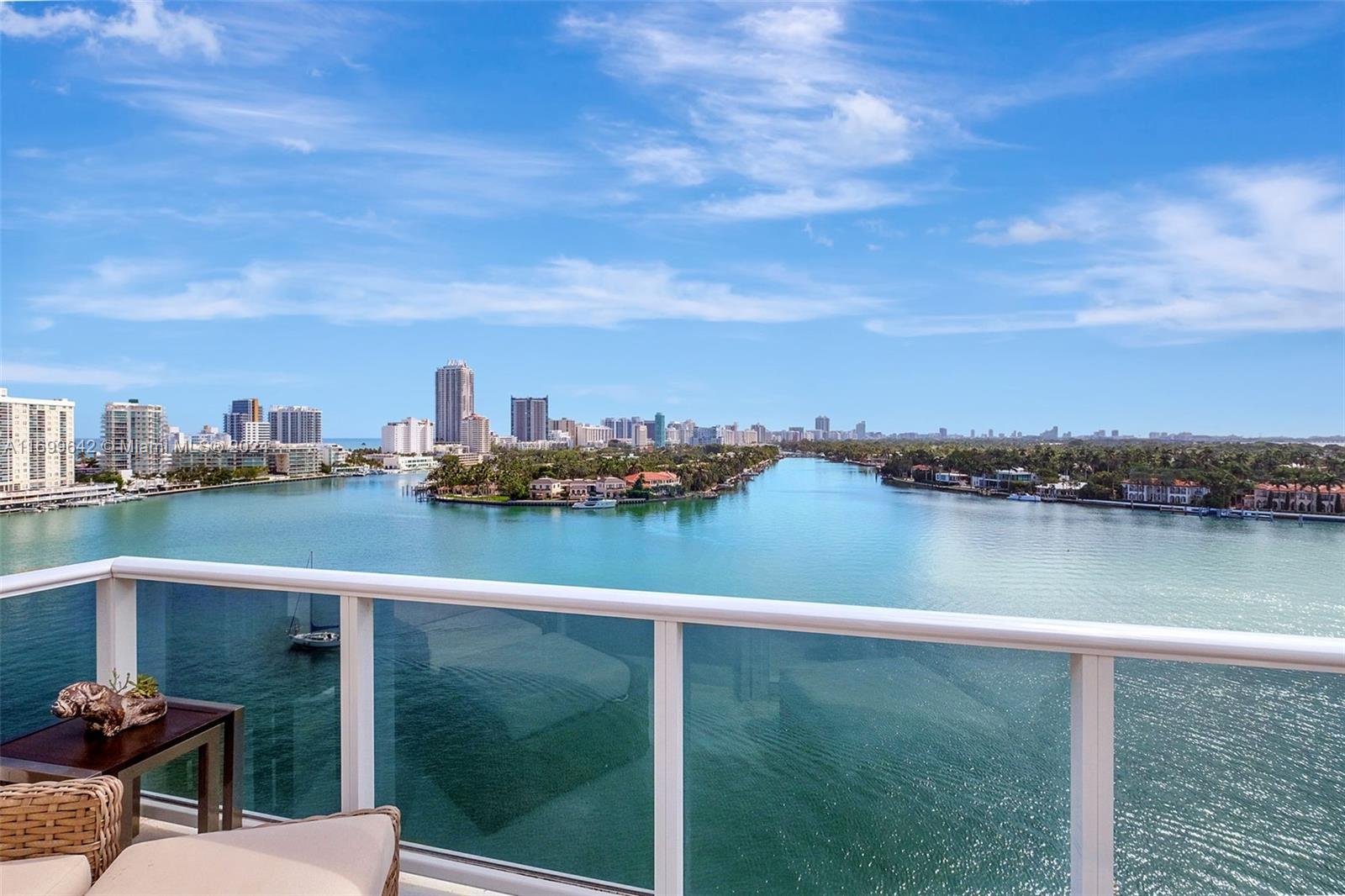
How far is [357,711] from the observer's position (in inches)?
76.7

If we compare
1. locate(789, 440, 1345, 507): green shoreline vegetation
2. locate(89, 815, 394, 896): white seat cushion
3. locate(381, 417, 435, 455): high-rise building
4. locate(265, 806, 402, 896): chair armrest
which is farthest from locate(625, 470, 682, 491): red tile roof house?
locate(89, 815, 394, 896): white seat cushion

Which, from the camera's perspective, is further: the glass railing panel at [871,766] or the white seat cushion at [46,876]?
the glass railing panel at [871,766]

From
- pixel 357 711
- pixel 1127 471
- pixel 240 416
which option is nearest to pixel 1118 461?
pixel 1127 471

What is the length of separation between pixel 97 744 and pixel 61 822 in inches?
14.5

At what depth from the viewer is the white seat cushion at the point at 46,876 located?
126 centimetres

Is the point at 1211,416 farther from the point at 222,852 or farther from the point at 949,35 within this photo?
the point at 222,852

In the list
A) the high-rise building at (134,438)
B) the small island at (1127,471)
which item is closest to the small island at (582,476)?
the small island at (1127,471)

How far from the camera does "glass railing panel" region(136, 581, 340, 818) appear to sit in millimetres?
1959

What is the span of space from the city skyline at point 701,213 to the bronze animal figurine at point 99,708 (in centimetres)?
1326

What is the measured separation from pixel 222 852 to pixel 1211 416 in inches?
931

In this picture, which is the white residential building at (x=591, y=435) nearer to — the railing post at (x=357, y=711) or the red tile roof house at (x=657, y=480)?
the red tile roof house at (x=657, y=480)

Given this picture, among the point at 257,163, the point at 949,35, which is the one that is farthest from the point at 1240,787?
the point at 257,163

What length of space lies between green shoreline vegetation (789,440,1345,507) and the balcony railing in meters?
15.6

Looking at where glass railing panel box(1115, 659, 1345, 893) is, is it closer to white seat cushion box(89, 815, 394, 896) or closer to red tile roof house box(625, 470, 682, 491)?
white seat cushion box(89, 815, 394, 896)
